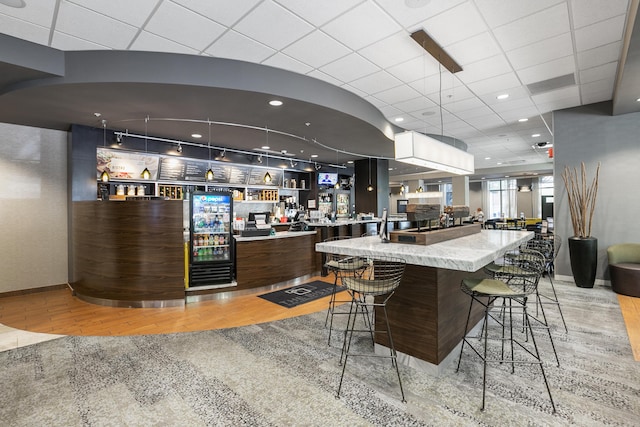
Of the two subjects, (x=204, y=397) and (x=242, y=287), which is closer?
(x=204, y=397)

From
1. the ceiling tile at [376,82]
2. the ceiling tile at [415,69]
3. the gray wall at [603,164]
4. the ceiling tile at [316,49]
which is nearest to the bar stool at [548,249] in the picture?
the gray wall at [603,164]

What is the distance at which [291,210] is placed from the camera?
962 cm

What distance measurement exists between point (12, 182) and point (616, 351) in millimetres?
8841

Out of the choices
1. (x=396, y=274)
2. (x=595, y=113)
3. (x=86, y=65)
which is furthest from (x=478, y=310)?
(x=86, y=65)

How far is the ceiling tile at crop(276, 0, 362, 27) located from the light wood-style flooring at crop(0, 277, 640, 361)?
350cm

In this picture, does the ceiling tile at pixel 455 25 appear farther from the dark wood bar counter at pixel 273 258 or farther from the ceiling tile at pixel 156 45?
the dark wood bar counter at pixel 273 258

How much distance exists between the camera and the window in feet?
56.7

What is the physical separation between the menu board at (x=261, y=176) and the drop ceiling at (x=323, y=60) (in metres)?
2.73

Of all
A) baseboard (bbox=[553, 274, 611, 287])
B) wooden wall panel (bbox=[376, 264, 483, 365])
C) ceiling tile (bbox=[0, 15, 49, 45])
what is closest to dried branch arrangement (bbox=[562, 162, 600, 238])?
baseboard (bbox=[553, 274, 611, 287])

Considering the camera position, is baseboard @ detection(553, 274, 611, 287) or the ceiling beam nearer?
the ceiling beam

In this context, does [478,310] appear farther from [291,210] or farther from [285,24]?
[291,210]

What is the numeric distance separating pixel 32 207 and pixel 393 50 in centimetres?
668

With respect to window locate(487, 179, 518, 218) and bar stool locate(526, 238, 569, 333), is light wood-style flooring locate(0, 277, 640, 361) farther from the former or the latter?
window locate(487, 179, 518, 218)

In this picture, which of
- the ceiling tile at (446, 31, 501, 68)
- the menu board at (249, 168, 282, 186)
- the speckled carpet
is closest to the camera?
the speckled carpet
